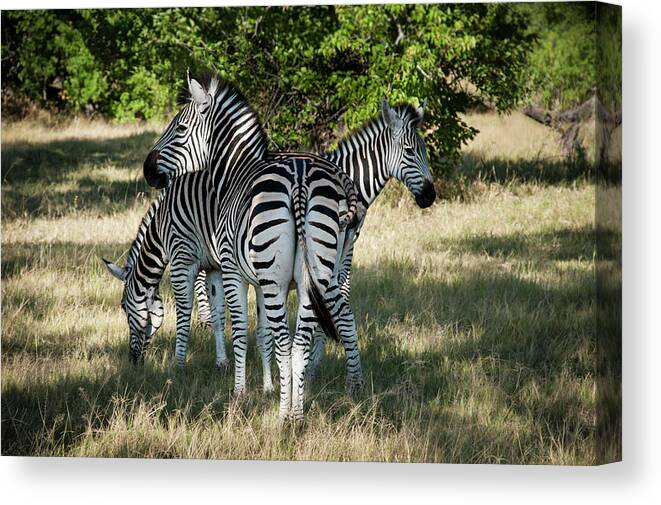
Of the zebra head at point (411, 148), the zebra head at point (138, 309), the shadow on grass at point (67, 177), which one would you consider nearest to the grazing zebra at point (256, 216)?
the zebra head at point (138, 309)

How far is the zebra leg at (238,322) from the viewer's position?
669cm

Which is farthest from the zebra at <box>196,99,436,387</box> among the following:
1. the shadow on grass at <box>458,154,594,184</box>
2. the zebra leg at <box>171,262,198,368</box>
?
the zebra leg at <box>171,262,198,368</box>

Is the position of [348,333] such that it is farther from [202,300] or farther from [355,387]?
[202,300]

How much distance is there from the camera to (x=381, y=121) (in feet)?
24.1

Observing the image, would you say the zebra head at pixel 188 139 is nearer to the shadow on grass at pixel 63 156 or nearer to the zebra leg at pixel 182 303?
the shadow on grass at pixel 63 156

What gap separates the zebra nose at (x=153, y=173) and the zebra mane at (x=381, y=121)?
4.15ft

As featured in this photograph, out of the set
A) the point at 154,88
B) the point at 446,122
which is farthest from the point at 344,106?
the point at 154,88

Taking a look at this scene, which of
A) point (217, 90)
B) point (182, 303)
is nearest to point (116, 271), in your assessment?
point (182, 303)

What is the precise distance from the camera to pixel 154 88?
7.49m

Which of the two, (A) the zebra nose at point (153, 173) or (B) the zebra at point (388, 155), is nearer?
(B) the zebra at point (388, 155)

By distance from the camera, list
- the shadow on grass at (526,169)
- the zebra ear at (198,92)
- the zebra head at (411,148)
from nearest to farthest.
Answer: the shadow on grass at (526,169) → the zebra ear at (198,92) → the zebra head at (411,148)

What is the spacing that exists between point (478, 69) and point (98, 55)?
8.93 ft

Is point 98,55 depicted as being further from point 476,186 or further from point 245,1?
point 476,186

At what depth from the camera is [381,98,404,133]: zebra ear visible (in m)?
7.27
